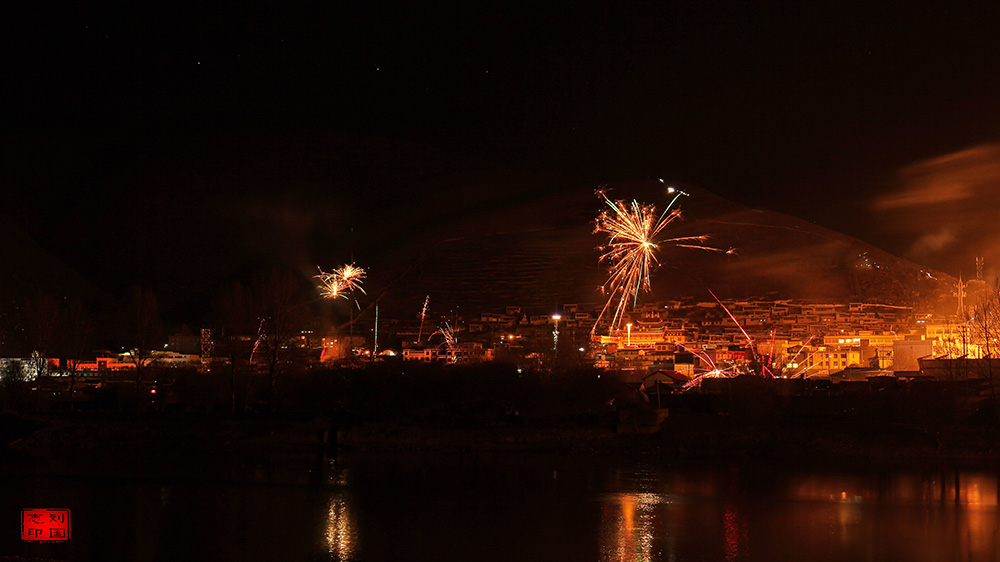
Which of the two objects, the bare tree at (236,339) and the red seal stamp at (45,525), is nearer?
the red seal stamp at (45,525)

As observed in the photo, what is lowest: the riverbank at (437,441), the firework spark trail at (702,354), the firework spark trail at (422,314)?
the riverbank at (437,441)

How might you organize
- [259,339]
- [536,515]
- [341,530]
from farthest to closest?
[259,339]
[536,515]
[341,530]

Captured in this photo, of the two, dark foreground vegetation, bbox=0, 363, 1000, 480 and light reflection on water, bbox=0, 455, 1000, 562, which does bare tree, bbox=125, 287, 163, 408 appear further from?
A: light reflection on water, bbox=0, 455, 1000, 562

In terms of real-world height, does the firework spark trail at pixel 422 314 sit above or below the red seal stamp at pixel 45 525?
above

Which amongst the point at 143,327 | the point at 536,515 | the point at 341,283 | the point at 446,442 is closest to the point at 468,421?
the point at 446,442

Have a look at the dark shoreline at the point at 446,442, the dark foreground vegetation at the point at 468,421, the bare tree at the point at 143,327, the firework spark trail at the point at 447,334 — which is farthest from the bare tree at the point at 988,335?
the bare tree at the point at 143,327

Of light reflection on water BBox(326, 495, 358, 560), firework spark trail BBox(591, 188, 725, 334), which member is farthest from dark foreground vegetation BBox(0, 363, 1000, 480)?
firework spark trail BBox(591, 188, 725, 334)

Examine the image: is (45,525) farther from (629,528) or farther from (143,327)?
(143,327)

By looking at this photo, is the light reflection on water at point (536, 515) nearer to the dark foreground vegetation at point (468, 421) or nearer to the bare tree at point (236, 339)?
the dark foreground vegetation at point (468, 421)
